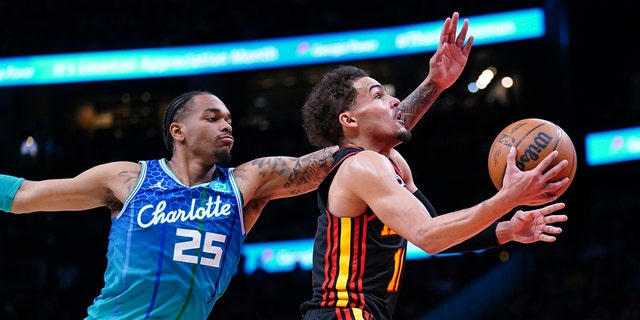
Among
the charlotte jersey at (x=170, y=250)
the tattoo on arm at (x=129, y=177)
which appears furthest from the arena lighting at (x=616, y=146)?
the tattoo on arm at (x=129, y=177)

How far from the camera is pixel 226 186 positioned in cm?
420

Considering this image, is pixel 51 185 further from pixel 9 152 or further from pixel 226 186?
pixel 9 152

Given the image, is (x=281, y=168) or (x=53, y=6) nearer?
(x=281, y=168)

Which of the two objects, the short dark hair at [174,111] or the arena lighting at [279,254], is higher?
the short dark hair at [174,111]

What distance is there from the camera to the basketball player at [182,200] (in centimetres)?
390

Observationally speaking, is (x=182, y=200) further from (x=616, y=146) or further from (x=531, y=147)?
(x=616, y=146)

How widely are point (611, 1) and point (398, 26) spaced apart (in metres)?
5.04

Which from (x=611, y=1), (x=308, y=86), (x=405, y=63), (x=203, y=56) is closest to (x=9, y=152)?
(x=203, y=56)

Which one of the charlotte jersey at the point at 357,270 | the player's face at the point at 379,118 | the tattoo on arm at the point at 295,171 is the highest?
the player's face at the point at 379,118

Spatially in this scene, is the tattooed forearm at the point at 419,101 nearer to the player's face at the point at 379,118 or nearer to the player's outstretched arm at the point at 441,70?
the player's outstretched arm at the point at 441,70

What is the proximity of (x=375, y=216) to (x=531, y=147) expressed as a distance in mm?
726

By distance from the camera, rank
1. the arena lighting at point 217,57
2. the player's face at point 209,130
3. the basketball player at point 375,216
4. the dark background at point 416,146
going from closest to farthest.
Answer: the basketball player at point 375,216 → the player's face at point 209,130 → the dark background at point 416,146 → the arena lighting at point 217,57

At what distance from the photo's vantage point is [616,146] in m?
13.5

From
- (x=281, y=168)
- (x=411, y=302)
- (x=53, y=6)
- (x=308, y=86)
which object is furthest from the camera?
(x=308, y=86)
